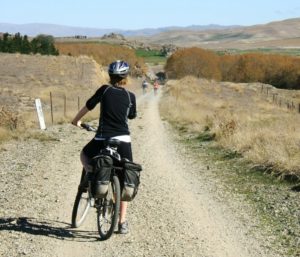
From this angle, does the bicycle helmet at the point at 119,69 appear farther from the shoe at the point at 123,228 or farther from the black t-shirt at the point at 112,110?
the shoe at the point at 123,228

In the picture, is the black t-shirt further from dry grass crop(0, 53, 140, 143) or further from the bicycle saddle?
dry grass crop(0, 53, 140, 143)

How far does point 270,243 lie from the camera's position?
24.0ft

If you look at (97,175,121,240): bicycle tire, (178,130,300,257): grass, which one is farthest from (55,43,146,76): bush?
(97,175,121,240): bicycle tire

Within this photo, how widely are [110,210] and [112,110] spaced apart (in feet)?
4.14

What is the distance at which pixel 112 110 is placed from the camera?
6.74 metres

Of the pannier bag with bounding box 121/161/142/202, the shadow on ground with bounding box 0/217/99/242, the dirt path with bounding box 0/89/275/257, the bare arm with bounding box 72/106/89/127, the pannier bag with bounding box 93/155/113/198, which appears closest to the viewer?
the pannier bag with bounding box 93/155/113/198

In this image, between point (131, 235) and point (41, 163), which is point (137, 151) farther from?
point (131, 235)

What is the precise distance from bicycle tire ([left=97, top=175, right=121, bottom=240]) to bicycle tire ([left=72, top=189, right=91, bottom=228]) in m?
0.42

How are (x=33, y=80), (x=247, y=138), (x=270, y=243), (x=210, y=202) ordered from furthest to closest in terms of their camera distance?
(x=33, y=80) < (x=247, y=138) < (x=210, y=202) < (x=270, y=243)

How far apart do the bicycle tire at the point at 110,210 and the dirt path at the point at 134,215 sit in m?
0.16

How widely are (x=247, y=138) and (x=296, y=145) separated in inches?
91.3

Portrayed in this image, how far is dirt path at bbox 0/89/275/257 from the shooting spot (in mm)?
6895

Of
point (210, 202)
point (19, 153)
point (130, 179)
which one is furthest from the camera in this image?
point (19, 153)

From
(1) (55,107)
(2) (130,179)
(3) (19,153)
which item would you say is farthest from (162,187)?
(1) (55,107)
